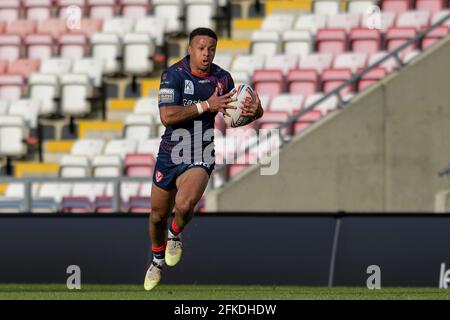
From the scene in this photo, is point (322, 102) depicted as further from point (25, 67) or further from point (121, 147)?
point (25, 67)

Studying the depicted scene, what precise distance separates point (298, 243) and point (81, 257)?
264 centimetres

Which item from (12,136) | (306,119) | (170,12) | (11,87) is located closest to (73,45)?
(11,87)

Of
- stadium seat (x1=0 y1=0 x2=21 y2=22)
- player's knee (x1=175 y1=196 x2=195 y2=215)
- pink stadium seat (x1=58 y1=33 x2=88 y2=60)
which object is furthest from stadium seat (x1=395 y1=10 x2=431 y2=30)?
player's knee (x1=175 y1=196 x2=195 y2=215)

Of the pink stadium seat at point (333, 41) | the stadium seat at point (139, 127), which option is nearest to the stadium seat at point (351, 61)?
the pink stadium seat at point (333, 41)

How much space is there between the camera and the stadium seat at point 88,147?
25156 millimetres

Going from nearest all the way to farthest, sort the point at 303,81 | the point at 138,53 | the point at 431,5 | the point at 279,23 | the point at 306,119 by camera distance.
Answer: the point at 306,119, the point at 303,81, the point at 431,5, the point at 279,23, the point at 138,53

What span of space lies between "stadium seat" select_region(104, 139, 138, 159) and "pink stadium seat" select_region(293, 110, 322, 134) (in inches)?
113

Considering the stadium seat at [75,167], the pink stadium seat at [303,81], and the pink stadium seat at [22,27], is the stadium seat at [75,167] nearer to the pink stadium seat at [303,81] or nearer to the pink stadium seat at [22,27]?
the pink stadium seat at [303,81]

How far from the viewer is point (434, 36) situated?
23.9m

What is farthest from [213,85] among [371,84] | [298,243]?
[371,84]

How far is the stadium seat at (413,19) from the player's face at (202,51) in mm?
11615

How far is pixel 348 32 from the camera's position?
25.8 meters

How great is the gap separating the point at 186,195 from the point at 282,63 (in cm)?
1201

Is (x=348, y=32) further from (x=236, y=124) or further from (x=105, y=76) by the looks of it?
(x=236, y=124)
